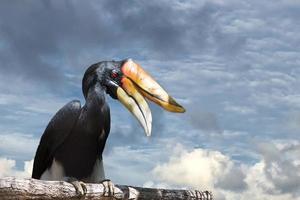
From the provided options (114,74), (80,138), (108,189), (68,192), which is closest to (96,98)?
(114,74)

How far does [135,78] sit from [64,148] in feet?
3.70

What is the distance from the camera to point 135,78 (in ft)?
24.2

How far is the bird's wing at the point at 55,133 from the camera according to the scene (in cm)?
720

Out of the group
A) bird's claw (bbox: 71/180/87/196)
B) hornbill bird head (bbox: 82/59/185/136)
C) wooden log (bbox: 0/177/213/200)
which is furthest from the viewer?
hornbill bird head (bbox: 82/59/185/136)

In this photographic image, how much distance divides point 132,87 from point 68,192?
191 centimetres

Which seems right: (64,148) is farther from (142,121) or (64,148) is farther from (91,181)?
(142,121)

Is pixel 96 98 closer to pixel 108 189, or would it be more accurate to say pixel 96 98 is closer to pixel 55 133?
pixel 55 133

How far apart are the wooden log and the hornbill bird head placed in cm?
82

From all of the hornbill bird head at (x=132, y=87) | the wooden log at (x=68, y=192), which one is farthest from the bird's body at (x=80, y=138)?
the wooden log at (x=68, y=192)

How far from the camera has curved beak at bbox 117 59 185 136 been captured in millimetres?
7262

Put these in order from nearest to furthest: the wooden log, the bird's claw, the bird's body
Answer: the wooden log, the bird's claw, the bird's body

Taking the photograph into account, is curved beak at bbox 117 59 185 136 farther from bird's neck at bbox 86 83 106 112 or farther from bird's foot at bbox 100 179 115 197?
A: bird's foot at bbox 100 179 115 197

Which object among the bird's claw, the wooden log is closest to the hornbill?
the wooden log

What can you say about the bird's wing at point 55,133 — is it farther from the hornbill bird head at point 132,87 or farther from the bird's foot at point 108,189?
the bird's foot at point 108,189
